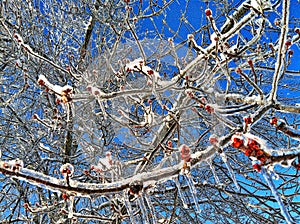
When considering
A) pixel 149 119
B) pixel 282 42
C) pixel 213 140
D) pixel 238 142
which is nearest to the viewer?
pixel 238 142

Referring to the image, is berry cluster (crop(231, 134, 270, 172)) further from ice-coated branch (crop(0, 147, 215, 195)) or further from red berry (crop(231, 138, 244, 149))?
ice-coated branch (crop(0, 147, 215, 195))

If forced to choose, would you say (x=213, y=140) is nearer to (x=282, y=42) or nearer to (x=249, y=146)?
(x=249, y=146)

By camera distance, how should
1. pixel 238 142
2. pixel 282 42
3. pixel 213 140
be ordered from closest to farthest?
1. pixel 238 142
2. pixel 213 140
3. pixel 282 42

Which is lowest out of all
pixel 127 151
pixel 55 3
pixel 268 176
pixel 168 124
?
pixel 268 176

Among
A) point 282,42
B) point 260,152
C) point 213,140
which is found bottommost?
point 260,152

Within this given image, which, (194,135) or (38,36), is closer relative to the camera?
(194,135)

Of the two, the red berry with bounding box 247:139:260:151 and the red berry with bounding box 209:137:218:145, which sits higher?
the red berry with bounding box 209:137:218:145

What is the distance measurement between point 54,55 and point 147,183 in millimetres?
4677

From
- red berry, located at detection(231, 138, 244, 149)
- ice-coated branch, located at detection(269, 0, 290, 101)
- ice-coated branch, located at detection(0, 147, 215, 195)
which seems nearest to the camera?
red berry, located at detection(231, 138, 244, 149)

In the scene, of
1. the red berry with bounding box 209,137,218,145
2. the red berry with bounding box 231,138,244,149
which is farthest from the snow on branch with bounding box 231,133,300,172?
the red berry with bounding box 209,137,218,145

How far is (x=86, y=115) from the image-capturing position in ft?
16.8

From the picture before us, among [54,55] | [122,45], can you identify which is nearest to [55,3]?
[54,55]

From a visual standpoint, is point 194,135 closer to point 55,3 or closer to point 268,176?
point 268,176

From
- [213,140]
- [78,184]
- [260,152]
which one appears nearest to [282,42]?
[213,140]
